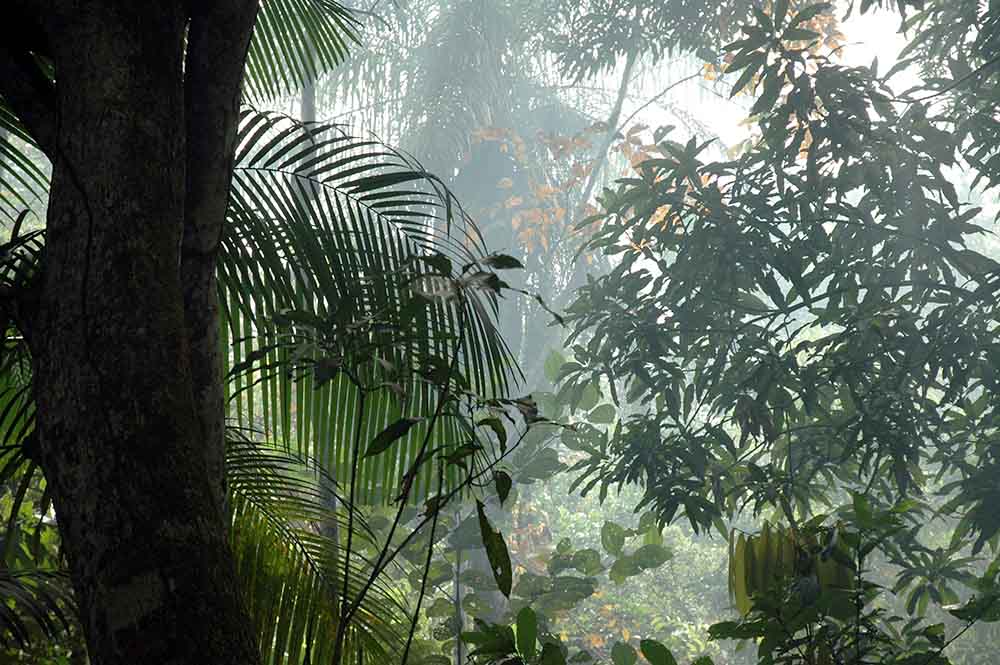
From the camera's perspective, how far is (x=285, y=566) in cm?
208

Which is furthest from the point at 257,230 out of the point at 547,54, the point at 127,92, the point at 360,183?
the point at 547,54

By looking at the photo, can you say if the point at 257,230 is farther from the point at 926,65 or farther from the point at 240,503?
the point at 926,65

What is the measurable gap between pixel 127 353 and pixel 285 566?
3.99 ft

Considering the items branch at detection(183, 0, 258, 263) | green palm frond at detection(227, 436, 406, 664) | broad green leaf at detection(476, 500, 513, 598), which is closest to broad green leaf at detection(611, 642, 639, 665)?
green palm frond at detection(227, 436, 406, 664)

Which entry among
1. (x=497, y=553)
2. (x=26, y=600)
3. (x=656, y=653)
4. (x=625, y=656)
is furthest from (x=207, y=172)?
(x=625, y=656)

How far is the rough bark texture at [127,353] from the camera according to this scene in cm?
89

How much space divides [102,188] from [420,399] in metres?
1.23

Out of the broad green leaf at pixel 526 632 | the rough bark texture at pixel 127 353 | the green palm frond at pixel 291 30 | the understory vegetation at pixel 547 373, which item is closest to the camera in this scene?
the rough bark texture at pixel 127 353

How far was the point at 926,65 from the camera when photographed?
470 centimetres

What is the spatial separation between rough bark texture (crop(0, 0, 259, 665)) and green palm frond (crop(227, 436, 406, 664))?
78 cm

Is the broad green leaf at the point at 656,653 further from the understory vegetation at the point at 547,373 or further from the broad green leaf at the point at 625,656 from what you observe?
the broad green leaf at the point at 625,656

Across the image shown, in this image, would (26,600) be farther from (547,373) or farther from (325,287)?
(547,373)

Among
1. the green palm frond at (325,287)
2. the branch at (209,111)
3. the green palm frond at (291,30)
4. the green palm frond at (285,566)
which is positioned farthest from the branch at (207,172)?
the green palm frond at (291,30)

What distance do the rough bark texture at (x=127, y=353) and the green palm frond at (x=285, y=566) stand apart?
30.5 inches
